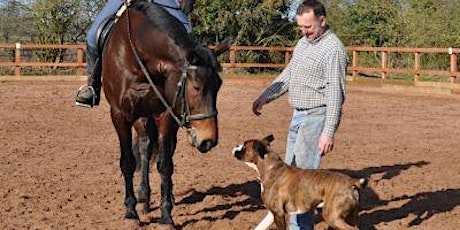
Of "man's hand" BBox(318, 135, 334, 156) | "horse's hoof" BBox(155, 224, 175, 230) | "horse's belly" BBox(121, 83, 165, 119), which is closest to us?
"man's hand" BBox(318, 135, 334, 156)

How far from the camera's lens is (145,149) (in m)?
6.66

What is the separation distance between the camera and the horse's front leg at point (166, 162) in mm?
5887

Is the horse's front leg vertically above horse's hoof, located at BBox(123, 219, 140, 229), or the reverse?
the horse's front leg

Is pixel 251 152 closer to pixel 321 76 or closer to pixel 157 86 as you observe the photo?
pixel 321 76

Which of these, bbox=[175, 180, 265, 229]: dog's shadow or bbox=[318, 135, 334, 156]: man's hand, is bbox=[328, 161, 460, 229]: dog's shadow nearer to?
bbox=[175, 180, 265, 229]: dog's shadow

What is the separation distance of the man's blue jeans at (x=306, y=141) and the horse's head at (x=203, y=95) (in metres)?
0.66

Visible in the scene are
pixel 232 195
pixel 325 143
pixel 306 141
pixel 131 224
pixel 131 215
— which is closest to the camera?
pixel 325 143

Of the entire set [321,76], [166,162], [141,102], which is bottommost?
[166,162]

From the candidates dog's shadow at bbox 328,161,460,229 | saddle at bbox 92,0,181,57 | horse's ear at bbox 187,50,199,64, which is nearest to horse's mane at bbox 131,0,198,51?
horse's ear at bbox 187,50,199,64

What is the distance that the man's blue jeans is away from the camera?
16.1 ft

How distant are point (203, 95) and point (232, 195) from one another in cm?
252

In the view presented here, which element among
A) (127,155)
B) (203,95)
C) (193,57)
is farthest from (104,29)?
(203,95)

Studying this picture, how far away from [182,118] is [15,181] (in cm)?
330

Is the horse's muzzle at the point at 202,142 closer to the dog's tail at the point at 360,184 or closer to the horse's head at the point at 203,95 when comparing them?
the horse's head at the point at 203,95
